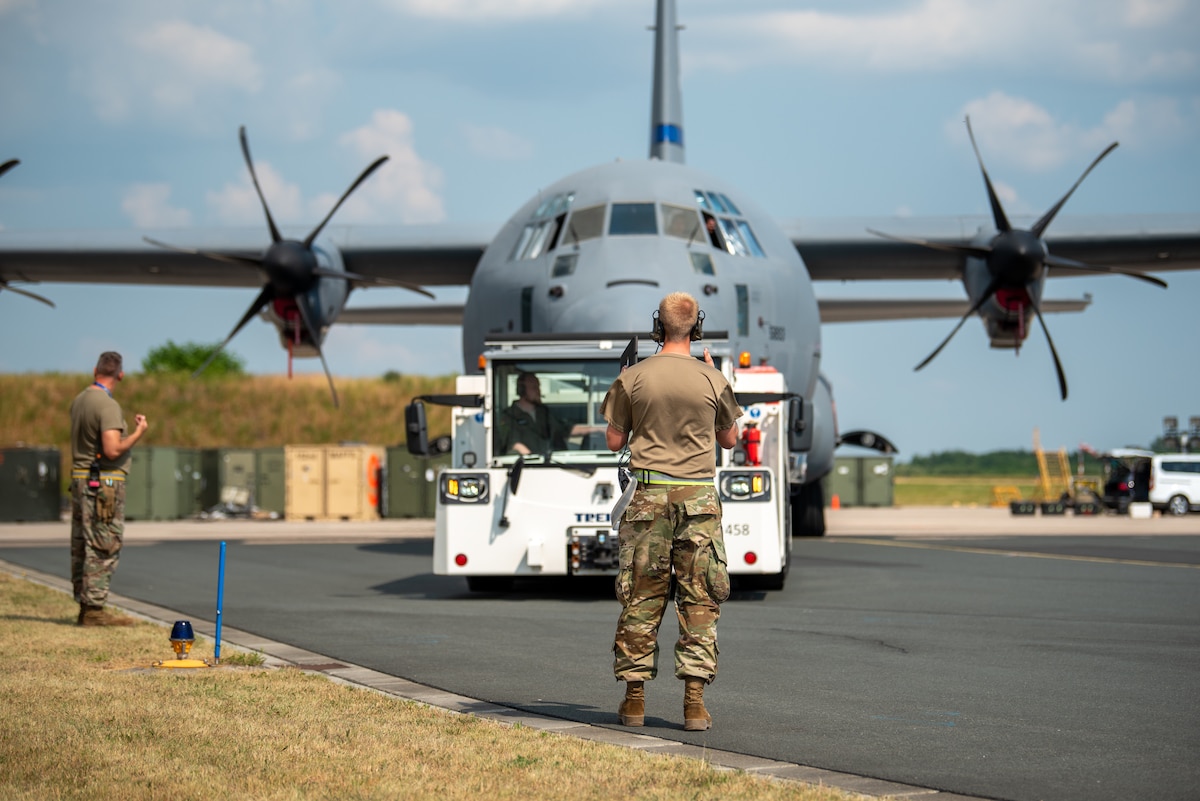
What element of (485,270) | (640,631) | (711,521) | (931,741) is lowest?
(931,741)

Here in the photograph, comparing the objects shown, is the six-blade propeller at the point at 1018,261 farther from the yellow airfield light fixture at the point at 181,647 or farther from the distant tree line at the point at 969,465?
the distant tree line at the point at 969,465

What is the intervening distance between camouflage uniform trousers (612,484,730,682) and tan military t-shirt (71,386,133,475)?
5.17 meters

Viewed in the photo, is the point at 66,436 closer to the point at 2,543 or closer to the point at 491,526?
the point at 2,543

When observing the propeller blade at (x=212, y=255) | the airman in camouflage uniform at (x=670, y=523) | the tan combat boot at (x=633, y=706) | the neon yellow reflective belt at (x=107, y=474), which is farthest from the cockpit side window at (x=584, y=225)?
the tan combat boot at (x=633, y=706)

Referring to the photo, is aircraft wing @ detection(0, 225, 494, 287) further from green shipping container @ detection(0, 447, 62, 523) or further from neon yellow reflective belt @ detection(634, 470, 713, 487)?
neon yellow reflective belt @ detection(634, 470, 713, 487)

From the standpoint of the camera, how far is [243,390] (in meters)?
52.9

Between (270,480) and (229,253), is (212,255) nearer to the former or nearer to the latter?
(229,253)

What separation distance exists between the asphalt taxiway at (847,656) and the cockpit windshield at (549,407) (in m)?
1.33

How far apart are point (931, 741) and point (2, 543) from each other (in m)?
19.5

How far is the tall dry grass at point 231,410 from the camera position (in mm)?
50062

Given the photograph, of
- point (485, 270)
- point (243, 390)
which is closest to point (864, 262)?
point (485, 270)

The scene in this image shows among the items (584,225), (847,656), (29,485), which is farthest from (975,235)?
(29,485)

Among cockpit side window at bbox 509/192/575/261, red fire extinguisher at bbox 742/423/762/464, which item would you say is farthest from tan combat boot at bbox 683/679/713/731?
cockpit side window at bbox 509/192/575/261

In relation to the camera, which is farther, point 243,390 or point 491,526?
point 243,390
